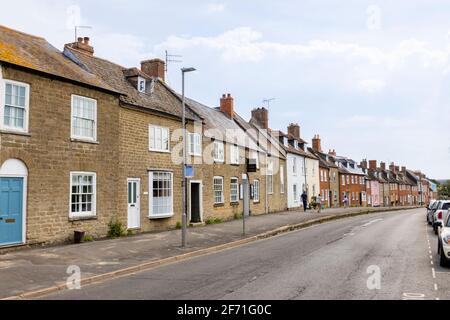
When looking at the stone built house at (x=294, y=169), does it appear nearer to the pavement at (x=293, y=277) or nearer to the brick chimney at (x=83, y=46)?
the brick chimney at (x=83, y=46)

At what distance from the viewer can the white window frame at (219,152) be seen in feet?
90.1

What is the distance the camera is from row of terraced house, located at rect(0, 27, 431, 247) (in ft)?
48.0

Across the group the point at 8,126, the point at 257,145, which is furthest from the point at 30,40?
the point at 257,145

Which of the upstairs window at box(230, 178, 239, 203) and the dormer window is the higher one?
the dormer window

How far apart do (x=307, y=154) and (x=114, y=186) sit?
105ft

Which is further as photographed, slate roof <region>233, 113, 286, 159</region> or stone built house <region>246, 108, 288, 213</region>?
slate roof <region>233, 113, 286, 159</region>

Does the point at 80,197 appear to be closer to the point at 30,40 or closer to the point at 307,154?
the point at 30,40

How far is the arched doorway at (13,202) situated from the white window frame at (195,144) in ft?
36.4

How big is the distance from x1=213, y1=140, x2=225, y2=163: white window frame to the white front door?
318 inches

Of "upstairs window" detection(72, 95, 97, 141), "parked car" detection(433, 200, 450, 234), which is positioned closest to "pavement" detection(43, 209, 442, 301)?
"upstairs window" detection(72, 95, 97, 141)

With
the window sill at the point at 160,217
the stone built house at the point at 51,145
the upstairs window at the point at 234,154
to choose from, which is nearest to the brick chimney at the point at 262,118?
the upstairs window at the point at 234,154

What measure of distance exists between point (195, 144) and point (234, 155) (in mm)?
5846

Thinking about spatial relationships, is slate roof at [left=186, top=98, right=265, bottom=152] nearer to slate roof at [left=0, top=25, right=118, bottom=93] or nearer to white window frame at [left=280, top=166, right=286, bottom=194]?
white window frame at [left=280, top=166, right=286, bottom=194]

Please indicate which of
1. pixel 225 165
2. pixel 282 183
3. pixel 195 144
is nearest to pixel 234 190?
pixel 225 165
